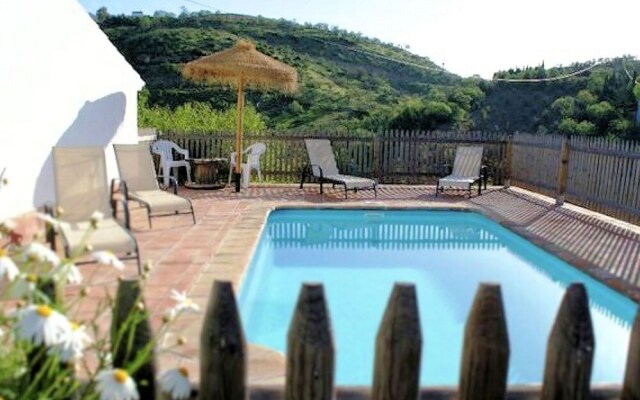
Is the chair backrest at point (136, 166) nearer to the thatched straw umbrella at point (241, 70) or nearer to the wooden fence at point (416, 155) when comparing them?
the thatched straw umbrella at point (241, 70)

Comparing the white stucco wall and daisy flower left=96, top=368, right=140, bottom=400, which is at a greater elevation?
the white stucco wall

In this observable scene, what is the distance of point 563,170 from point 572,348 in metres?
9.90

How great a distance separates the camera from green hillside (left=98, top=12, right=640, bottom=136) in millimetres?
27219

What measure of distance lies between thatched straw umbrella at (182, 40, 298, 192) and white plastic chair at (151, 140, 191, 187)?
1.70m

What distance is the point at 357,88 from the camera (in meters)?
35.2

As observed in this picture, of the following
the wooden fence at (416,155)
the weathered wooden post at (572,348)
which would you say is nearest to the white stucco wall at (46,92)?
the wooden fence at (416,155)

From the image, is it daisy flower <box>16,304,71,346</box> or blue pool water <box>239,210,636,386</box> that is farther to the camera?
blue pool water <box>239,210,636,386</box>

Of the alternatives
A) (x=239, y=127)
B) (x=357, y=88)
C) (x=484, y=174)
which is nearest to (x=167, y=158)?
(x=239, y=127)

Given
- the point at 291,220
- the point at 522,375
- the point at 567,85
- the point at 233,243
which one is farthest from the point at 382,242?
the point at 567,85

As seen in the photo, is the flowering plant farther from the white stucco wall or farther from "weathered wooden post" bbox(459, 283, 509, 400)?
the white stucco wall

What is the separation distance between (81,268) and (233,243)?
1.96m

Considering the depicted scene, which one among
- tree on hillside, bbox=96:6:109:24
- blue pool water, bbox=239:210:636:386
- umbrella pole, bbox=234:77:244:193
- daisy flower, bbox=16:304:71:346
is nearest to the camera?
daisy flower, bbox=16:304:71:346

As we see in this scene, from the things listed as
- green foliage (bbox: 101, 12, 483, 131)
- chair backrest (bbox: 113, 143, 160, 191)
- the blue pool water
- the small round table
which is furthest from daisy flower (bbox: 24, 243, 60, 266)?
green foliage (bbox: 101, 12, 483, 131)

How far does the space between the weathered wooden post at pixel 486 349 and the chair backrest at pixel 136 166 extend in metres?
6.69
